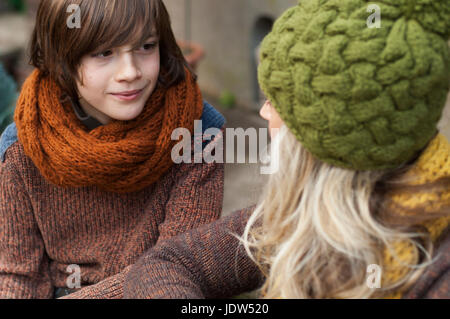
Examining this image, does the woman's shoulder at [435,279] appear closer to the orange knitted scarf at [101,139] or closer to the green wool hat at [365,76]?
the green wool hat at [365,76]

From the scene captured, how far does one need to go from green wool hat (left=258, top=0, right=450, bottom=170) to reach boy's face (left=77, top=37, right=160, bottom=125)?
0.59 meters

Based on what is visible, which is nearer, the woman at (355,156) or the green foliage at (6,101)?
the woman at (355,156)

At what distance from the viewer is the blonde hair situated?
118 cm

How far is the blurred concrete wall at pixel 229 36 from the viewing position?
409cm

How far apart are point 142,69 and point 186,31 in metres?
3.02

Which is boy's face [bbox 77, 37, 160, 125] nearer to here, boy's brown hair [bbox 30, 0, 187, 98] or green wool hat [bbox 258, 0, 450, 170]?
boy's brown hair [bbox 30, 0, 187, 98]

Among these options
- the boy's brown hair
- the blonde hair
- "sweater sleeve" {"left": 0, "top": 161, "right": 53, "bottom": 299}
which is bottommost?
"sweater sleeve" {"left": 0, "top": 161, "right": 53, "bottom": 299}

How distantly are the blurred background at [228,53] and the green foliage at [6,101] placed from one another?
1.19 metres

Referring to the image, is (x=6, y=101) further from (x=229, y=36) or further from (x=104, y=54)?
(x=229, y=36)

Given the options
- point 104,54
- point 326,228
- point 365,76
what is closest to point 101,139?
point 104,54

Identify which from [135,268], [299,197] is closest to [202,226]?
[135,268]

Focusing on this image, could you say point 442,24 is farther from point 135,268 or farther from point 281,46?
point 135,268
